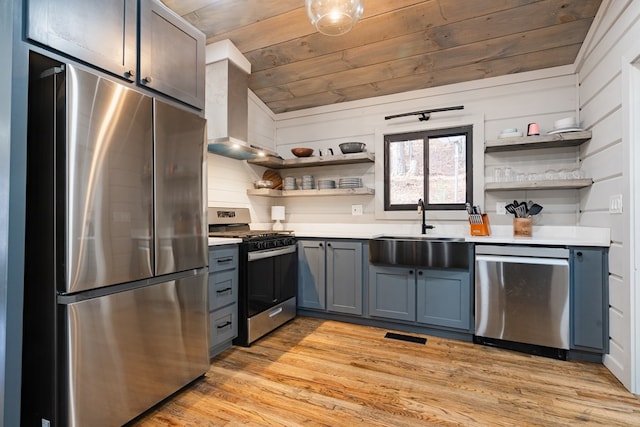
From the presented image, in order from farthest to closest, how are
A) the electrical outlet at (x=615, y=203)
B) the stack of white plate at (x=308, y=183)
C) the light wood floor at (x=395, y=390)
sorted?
the stack of white plate at (x=308, y=183), the electrical outlet at (x=615, y=203), the light wood floor at (x=395, y=390)

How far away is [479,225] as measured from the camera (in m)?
2.99

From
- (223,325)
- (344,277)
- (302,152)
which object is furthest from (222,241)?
(302,152)

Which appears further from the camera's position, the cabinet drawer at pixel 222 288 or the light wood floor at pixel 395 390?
the cabinet drawer at pixel 222 288

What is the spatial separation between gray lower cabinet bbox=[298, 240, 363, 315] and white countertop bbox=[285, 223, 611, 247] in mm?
114

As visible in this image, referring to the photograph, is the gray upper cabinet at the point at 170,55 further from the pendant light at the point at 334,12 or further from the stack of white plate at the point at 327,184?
the stack of white plate at the point at 327,184

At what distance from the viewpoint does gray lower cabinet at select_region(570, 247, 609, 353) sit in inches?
89.4

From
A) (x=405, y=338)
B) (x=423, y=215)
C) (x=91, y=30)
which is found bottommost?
(x=405, y=338)

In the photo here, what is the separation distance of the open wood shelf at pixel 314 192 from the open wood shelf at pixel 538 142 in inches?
50.5

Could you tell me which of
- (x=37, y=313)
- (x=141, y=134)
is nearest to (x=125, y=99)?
(x=141, y=134)

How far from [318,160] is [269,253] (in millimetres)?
1288

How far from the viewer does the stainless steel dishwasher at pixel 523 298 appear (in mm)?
2389

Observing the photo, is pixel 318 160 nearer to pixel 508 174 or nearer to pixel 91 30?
pixel 508 174

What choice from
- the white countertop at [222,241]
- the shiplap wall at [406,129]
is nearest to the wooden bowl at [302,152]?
the shiplap wall at [406,129]

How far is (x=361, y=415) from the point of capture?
5.65 feet
